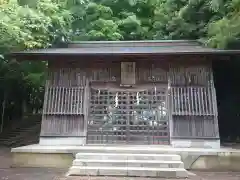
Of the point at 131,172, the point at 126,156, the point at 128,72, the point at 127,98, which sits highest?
the point at 128,72

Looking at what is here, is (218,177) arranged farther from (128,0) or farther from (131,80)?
(128,0)

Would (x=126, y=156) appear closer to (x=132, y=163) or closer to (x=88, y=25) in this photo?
(x=132, y=163)

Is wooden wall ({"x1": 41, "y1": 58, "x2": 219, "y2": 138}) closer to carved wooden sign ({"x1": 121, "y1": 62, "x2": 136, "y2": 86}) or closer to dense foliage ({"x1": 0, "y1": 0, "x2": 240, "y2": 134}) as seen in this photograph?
carved wooden sign ({"x1": 121, "y1": 62, "x2": 136, "y2": 86})

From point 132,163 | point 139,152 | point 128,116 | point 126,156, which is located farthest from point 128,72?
point 132,163

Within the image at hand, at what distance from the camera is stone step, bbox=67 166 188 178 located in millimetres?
8219

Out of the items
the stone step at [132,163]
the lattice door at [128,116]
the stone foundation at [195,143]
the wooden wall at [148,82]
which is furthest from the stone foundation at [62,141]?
the stone foundation at [195,143]

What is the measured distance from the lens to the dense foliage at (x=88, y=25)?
10.6m

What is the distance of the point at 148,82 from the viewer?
37.9 feet

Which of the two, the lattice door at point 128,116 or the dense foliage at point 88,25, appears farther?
the lattice door at point 128,116

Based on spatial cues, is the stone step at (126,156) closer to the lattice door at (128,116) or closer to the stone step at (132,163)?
the stone step at (132,163)

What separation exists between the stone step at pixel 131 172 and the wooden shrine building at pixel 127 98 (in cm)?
262

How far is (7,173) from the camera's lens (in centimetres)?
884

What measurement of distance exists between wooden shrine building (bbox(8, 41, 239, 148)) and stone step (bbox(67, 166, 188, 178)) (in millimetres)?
2615

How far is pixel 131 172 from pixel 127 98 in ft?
12.5
